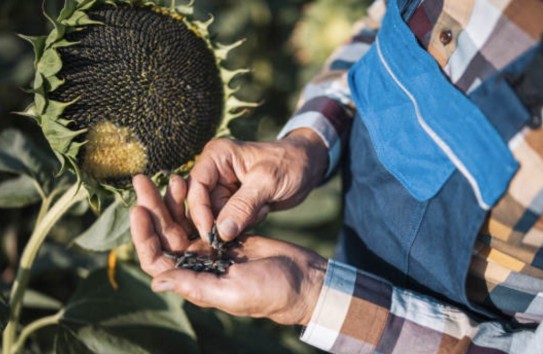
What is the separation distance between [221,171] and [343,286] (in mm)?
281

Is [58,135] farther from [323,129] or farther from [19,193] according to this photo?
[323,129]

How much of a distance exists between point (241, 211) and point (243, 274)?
15 centimetres

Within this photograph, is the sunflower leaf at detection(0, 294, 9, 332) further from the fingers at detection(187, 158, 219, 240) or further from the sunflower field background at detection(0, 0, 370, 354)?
the fingers at detection(187, 158, 219, 240)

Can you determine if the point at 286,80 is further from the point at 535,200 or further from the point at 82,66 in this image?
the point at 535,200

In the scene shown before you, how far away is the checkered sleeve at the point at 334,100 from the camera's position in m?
1.25

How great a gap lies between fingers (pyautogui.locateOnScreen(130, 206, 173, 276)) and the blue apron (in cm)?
39

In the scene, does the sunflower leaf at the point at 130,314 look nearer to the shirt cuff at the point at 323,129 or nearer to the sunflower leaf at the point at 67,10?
the shirt cuff at the point at 323,129

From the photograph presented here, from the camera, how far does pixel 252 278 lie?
888 millimetres

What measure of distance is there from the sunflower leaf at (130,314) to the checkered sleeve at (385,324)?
1.25 feet

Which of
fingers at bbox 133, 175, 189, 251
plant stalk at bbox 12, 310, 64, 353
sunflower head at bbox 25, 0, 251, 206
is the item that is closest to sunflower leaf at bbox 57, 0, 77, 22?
sunflower head at bbox 25, 0, 251, 206

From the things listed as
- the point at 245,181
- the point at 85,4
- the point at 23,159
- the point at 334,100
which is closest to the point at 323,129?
the point at 334,100

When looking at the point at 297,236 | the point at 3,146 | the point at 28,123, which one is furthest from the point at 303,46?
the point at 3,146

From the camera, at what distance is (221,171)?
1067 millimetres

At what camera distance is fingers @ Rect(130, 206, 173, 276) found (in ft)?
3.13
